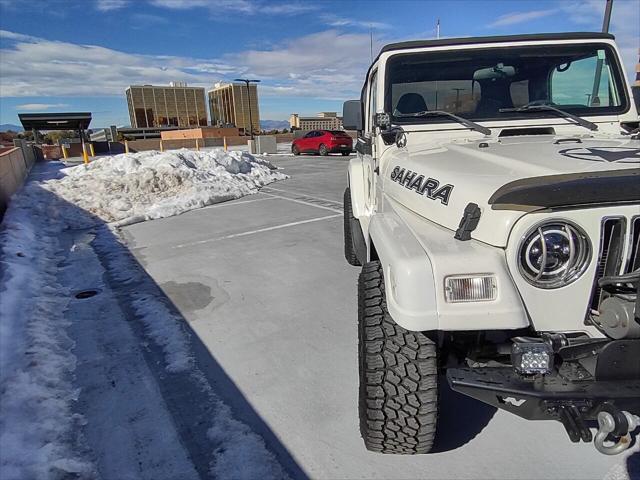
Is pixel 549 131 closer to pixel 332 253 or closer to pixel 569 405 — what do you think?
pixel 569 405

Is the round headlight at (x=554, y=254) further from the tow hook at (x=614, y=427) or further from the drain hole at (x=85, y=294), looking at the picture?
the drain hole at (x=85, y=294)

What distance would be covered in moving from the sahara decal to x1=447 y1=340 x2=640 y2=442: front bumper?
88 cm

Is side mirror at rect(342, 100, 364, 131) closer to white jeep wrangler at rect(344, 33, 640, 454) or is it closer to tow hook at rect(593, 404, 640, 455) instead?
white jeep wrangler at rect(344, 33, 640, 454)

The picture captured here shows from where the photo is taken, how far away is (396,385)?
6.49ft

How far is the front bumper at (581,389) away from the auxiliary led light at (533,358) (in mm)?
34

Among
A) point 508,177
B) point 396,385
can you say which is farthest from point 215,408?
point 508,177

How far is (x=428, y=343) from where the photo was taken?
78.0 inches

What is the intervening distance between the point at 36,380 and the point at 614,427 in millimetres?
3159

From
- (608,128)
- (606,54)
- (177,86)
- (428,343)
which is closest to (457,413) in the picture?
(428,343)

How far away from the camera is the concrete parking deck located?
83.4 inches

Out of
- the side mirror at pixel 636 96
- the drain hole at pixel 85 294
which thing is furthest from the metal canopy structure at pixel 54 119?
the side mirror at pixel 636 96

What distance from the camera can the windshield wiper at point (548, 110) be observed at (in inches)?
118

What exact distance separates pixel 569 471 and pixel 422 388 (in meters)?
0.83

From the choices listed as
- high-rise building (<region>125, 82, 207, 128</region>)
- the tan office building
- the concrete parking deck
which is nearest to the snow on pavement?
the concrete parking deck
